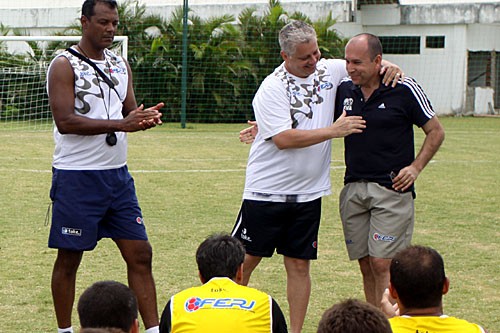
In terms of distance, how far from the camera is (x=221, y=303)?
410cm

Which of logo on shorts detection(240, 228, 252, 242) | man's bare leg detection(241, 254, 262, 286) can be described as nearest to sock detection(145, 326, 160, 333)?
man's bare leg detection(241, 254, 262, 286)

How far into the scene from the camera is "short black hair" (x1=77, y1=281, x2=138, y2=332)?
3.59 metres

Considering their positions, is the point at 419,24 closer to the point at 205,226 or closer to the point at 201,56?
the point at 201,56

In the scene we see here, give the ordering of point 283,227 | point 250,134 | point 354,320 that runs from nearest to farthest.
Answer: point 354,320
point 283,227
point 250,134

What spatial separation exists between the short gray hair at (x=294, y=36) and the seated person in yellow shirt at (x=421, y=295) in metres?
2.19

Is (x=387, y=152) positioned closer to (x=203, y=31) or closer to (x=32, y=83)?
(x=32, y=83)

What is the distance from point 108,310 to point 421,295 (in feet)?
4.37

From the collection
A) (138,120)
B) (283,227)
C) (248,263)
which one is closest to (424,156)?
(283,227)

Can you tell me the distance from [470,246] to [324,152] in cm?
371

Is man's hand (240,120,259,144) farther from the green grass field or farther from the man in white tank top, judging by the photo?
the green grass field

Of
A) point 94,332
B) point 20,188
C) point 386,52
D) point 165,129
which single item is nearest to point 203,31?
point 165,129

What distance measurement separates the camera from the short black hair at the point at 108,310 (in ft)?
11.8

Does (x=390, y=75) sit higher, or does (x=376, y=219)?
(x=390, y=75)

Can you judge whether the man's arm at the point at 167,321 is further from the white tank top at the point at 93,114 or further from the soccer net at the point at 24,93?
the soccer net at the point at 24,93
